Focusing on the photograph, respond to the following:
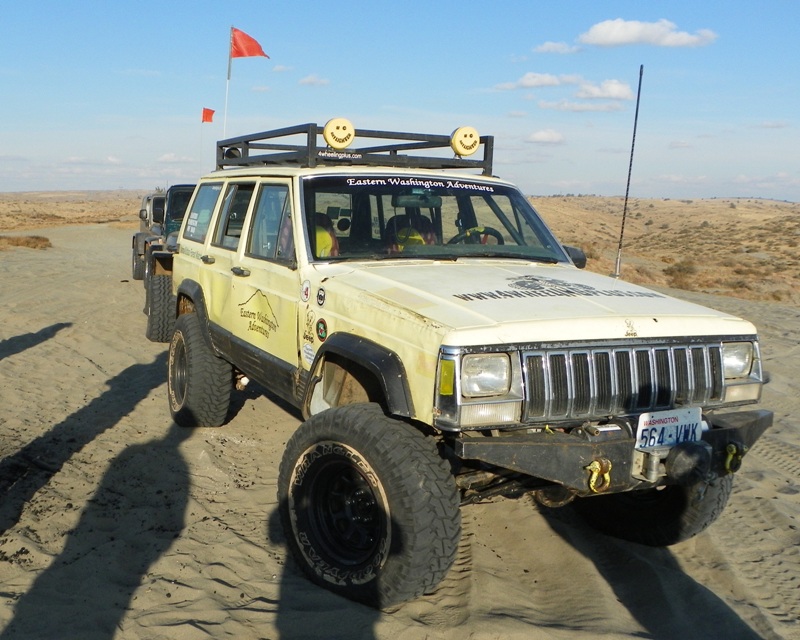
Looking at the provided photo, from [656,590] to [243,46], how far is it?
28.8 feet

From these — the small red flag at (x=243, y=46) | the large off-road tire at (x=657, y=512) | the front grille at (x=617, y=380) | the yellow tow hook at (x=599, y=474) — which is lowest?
the large off-road tire at (x=657, y=512)

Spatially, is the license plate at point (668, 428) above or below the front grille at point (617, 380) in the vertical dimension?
below

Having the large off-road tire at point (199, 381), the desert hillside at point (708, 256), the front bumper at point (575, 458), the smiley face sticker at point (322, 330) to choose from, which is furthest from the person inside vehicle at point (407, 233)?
the desert hillside at point (708, 256)

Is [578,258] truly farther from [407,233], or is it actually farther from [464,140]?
[464,140]

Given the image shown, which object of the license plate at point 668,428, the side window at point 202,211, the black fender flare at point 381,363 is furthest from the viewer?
the side window at point 202,211

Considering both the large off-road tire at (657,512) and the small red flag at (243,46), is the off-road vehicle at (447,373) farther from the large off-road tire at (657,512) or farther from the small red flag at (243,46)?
the small red flag at (243,46)

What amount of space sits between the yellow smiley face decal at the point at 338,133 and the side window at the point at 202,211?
125 centimetres

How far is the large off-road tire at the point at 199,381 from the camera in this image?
5.96 metres

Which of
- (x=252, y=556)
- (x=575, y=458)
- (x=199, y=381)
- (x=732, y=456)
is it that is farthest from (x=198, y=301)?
(x=732, y=456)

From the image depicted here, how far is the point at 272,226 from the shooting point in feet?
16.6

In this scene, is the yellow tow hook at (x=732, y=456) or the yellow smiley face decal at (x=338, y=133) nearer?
the yellow tow hook at (x=732, y=456)

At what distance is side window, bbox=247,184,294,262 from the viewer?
15.7 feet

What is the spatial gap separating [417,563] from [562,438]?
77 centimetres

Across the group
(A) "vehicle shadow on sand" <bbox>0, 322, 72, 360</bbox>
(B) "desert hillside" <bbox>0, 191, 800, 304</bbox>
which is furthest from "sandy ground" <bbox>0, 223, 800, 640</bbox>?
(B) "desert hillside" <bbox>0, 191, 800, 304</bbox>
